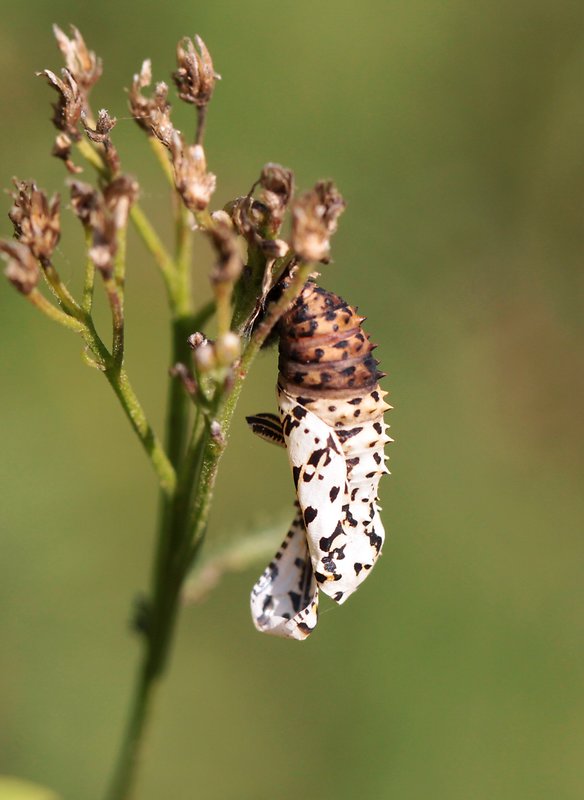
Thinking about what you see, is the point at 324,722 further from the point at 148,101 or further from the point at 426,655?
the point at 148,101

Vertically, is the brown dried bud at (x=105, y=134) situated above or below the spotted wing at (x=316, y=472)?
above

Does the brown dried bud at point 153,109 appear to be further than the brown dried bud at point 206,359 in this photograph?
Yes

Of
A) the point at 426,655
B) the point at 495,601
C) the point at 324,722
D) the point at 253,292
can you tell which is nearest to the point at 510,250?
the point at 495,601

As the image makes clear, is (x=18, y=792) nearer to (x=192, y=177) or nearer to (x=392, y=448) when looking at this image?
(x=192, y=177)

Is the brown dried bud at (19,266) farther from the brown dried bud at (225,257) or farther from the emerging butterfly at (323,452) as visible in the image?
the emerging butterfly at (323,452)

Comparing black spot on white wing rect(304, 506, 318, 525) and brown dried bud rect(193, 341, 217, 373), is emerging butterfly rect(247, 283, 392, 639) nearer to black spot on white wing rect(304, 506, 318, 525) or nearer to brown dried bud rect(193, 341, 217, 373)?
black spot on white wing rect(304, 506, 318, 525)

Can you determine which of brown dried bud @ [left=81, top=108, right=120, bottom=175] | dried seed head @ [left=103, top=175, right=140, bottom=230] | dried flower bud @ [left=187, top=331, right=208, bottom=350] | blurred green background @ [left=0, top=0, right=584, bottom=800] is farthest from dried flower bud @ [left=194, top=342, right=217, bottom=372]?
blurred green background @ [left=0, top=0, right=584, bottom=800]

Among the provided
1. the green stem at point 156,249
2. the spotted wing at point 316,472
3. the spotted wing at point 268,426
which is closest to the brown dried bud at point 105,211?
the green stem at point 156,249
